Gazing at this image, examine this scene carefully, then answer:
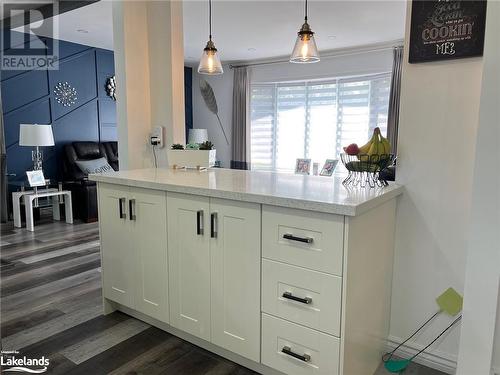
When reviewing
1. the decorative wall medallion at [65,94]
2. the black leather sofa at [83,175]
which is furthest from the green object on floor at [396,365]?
the decorative wall medallion at [65,94]

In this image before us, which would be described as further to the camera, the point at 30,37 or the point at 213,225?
the point at 30,37

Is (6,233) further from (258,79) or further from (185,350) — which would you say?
(258,79)

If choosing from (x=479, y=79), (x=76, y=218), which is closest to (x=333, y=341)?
(x=479, y=79)

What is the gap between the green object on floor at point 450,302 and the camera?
1784 mm

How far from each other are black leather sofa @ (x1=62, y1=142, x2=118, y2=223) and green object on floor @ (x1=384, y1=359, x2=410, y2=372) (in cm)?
428

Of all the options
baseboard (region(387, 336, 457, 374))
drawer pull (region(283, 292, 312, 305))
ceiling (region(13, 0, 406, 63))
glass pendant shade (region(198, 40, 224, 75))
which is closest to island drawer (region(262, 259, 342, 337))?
drawer pull (region(283, 292, 312, 305))

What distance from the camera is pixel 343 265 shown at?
1.42 m

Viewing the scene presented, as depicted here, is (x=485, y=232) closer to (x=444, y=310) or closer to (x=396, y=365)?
(x=444, y=310)

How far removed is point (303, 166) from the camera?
627cm

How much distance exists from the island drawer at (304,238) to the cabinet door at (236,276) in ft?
0.20

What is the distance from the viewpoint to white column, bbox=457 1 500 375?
4.73 feet

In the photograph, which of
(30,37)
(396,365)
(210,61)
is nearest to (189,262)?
(396,365)

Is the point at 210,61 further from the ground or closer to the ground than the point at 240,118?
further from the ground

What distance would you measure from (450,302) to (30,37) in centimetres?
585
